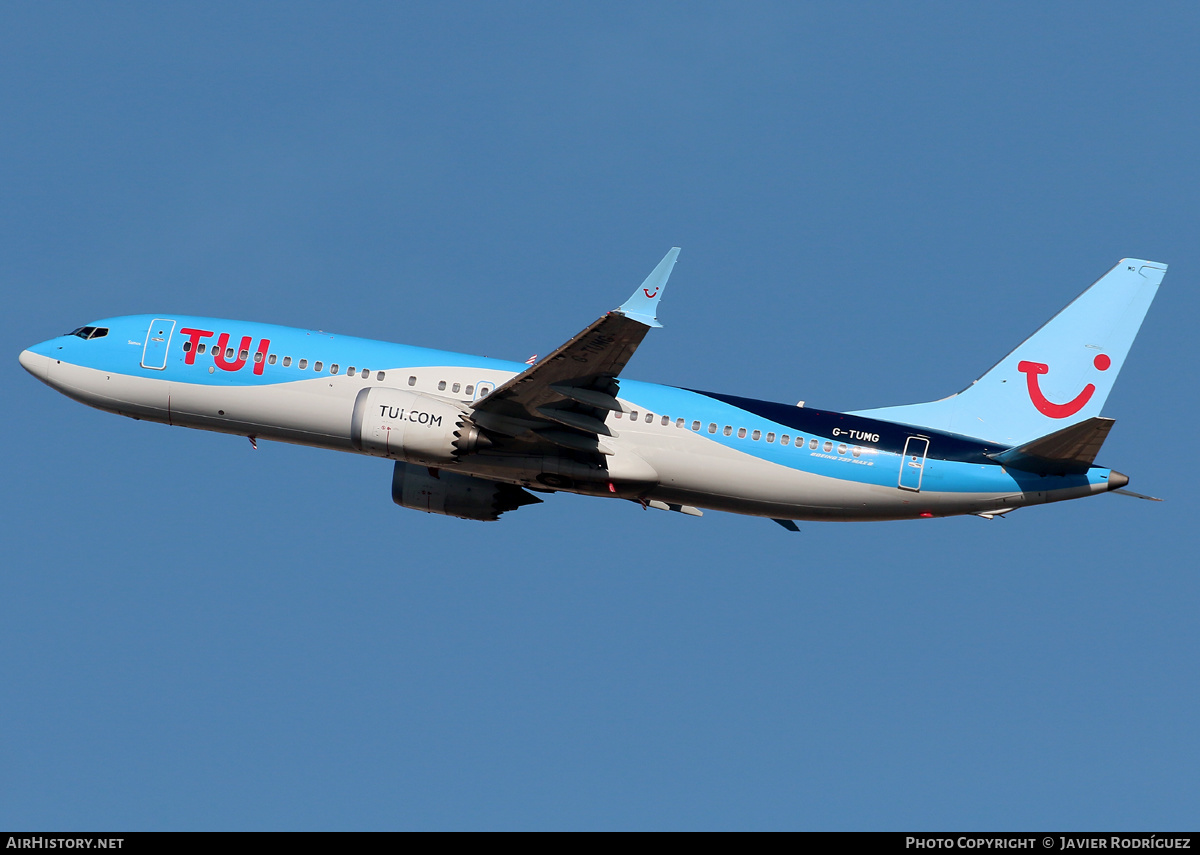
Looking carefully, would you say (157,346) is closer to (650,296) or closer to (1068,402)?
(650,296)

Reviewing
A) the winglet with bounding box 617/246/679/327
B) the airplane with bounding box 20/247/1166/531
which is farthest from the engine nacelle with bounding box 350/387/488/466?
the winglet with bounding box 617/246/679/327

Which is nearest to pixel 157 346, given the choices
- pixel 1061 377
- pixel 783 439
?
pixel 783 439

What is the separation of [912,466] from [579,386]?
10421mm

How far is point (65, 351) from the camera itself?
146ft

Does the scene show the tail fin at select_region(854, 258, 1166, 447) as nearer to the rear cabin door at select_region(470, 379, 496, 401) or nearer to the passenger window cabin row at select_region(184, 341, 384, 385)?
the rear cabin door at select_region(470, 379, 496, 401)

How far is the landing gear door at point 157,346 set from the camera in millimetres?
43250

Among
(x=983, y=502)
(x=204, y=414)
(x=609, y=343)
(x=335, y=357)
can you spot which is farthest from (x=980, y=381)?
(x=204, y=414)

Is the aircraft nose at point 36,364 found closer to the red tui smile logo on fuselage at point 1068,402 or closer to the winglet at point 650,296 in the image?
the winglet at point 650,296

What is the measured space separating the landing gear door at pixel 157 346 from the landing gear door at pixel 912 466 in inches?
927

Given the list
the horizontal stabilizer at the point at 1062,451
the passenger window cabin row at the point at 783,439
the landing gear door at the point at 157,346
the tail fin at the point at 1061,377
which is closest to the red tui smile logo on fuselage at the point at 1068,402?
the tail fin at the point at 1061,377

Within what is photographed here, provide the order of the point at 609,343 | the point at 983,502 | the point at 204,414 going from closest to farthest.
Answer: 1. the point at 609,343
2. the point at 983,502
3. the point at 204,414

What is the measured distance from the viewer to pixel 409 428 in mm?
40062

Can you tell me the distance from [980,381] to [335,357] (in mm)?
20728
